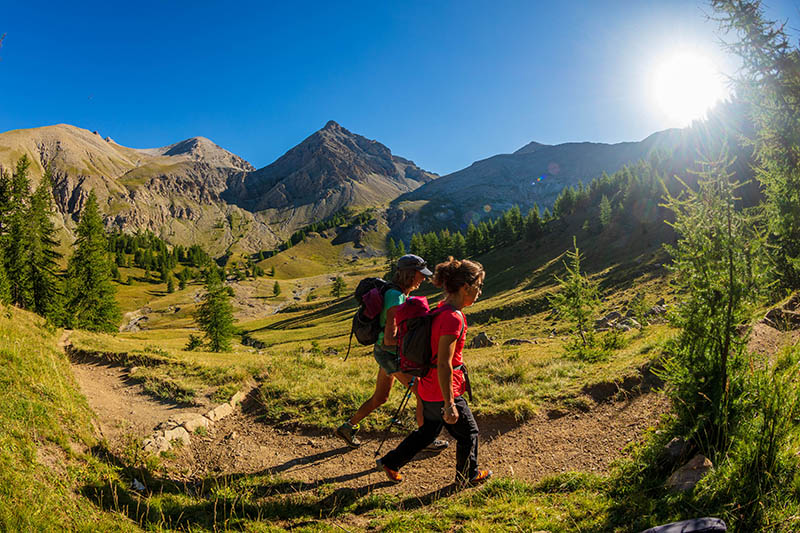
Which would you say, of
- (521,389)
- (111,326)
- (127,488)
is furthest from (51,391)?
(111,326)

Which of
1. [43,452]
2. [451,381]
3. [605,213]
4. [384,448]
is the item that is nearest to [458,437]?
[451,381]

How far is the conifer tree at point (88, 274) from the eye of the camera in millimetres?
36938

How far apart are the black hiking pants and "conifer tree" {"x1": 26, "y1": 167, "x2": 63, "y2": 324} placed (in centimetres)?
4184

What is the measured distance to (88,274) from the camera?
38.0 metres

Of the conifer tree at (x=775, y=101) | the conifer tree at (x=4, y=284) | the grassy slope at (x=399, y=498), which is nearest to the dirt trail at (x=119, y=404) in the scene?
the grassy slope at (x=399, y=498)

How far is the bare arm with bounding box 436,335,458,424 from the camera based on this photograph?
4.89 meters

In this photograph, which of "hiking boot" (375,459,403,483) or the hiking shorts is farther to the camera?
the hiking shorts

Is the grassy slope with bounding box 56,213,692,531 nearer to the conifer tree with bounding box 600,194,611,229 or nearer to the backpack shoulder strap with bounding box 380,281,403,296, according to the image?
the backpack shoulder strap with bounding box 380,281,403,296

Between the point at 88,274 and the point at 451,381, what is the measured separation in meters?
47.3

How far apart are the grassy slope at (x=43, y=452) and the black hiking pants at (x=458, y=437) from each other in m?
3.53

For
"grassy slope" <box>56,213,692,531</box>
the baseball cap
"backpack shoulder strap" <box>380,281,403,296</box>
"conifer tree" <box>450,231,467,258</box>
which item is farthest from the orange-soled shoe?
"conifer tree" <box>450,231,467,258</box>

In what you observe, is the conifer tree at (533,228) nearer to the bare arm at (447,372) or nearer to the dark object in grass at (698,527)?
the bare arm at (447,372)

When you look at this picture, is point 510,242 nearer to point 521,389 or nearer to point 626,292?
point 626,292

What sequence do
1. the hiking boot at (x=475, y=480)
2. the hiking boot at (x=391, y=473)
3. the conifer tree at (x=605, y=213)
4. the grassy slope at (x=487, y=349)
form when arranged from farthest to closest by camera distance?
the conifer tree at (x=605, y=213), the grassy slope at (x=487, y=349), the hiking boot at (x=391, y=473), the hiking boot at (x=475, y=480)
